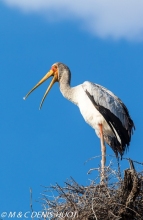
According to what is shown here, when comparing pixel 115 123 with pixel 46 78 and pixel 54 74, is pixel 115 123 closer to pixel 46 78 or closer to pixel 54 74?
pixel 54 74

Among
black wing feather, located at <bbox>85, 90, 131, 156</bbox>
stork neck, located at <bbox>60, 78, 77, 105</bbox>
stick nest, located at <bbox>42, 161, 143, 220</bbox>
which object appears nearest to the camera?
stick nest, located at <bbox>42, 161, 143, 220</bbox>

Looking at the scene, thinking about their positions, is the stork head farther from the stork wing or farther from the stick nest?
the stick nest

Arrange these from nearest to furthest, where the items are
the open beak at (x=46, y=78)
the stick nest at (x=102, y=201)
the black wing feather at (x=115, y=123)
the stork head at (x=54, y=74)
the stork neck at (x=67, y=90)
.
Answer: the stick nest at (x=102, y=201), the black wing feather at (x=115, y=123), the stork neck at (x=67, y=90), the stork head at (x=54, y=74), the open beak at (x=46, y=78)

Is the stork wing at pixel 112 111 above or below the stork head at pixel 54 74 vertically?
below

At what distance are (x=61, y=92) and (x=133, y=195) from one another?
4.56 metres

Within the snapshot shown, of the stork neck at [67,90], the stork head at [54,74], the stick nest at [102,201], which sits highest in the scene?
the stork head at [54,74]

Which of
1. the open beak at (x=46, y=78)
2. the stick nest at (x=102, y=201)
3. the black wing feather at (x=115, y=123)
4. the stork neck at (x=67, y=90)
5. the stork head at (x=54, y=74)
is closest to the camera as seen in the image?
the stick nest at (x=102, y=201)

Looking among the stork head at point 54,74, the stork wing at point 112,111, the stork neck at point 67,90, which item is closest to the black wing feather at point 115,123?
the stork wing at point 112,111

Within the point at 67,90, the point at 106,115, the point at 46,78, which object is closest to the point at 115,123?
the point at 106,115

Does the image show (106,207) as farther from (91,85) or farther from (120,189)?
(91,85)

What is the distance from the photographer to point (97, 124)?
1221 cm

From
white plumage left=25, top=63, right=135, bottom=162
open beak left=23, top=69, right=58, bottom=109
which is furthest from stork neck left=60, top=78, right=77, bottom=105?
open beak left=23, top=69, right=58, bottom=109

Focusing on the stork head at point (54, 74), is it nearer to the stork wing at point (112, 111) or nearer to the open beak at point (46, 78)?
the open beak at point (46, 78)

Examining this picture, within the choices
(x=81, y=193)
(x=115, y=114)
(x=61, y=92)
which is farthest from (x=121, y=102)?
(x=81, y=193)
